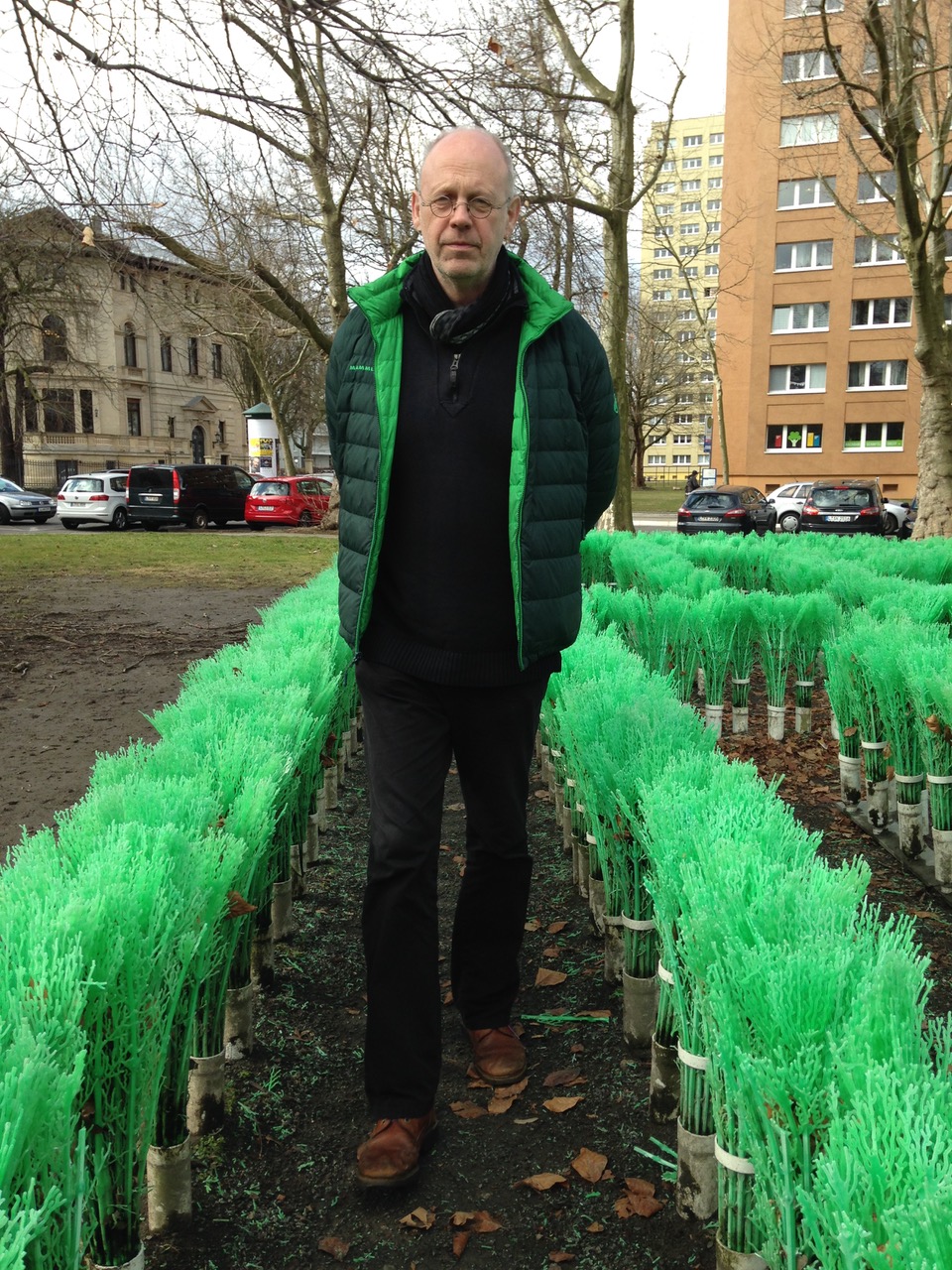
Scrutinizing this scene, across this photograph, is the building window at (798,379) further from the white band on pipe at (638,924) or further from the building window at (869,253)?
the white band on pipe at (638,924)

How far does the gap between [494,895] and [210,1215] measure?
3.21 ft

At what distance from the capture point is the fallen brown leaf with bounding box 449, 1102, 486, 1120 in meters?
2.66

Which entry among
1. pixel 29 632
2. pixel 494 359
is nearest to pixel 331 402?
pixel 494 359

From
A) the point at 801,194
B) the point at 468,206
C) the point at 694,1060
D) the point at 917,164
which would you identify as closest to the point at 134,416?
the point at 801,194

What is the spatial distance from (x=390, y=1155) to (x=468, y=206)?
210 cm

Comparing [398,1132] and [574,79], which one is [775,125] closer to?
[574,79]

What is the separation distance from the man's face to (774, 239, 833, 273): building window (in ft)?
145

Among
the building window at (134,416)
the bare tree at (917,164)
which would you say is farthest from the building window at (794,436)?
the building window at (134,416)

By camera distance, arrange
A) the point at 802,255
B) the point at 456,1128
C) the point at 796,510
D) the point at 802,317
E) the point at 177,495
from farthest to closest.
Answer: the point at 802,317, the point at 802,255, the point at 796,510, the point at 177,495, the point at 456,1128

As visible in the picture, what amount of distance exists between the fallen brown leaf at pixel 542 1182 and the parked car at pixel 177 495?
28.4 m

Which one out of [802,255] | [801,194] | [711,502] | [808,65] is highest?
[801,194]

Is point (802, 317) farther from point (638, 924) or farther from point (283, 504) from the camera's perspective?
point (638, 924)

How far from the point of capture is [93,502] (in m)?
29.4

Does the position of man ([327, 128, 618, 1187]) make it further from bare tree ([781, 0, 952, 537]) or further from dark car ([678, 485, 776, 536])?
dark car ([678, 485, 776, 536])
